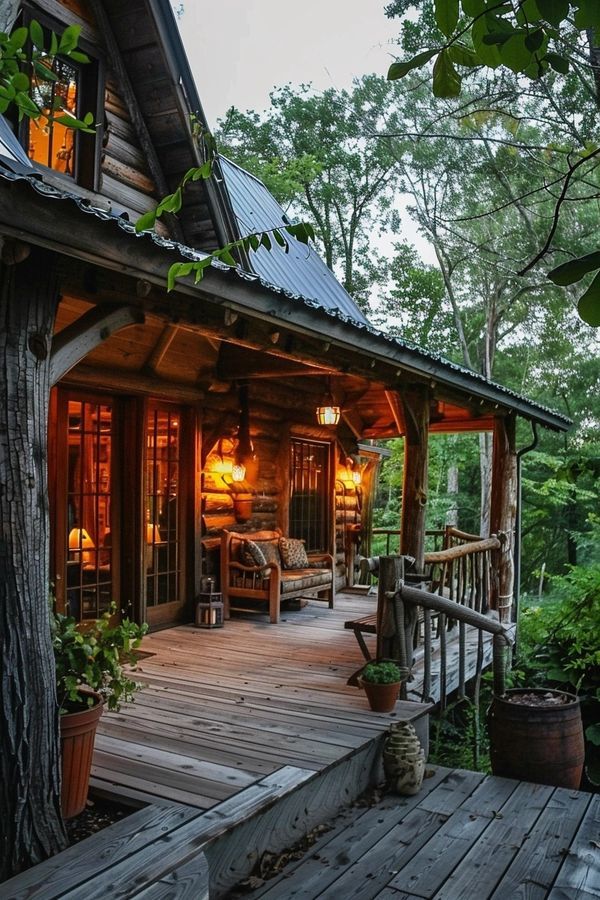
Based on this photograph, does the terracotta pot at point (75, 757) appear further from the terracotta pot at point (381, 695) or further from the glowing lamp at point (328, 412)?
the glowing lamp at point (328, 412)

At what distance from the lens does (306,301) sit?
457cm

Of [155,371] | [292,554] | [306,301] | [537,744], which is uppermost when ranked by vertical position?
[306,301]

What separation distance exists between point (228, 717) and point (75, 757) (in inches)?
60.6

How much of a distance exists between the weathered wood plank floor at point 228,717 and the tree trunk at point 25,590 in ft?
2.01

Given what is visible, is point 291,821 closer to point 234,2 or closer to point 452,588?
point 452,588

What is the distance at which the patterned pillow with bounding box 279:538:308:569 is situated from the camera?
852cm

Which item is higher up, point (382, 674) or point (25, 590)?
point (25, 590)

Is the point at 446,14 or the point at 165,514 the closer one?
the point at 446,14

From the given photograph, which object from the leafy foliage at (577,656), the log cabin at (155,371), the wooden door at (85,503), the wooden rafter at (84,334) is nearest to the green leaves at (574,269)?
the log cabin at (155,371)

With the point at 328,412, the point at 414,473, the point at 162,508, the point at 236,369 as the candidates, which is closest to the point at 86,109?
the point at 236,369

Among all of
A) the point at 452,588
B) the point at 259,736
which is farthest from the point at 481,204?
the point at 259,736

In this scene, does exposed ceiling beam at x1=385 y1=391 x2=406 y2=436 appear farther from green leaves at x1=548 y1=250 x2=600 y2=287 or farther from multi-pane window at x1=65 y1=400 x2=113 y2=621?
green leaves at x1=548 y1=250 x2=600 y2=287

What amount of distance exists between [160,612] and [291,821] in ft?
12.8

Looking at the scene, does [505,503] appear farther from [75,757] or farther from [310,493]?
[75,757]
